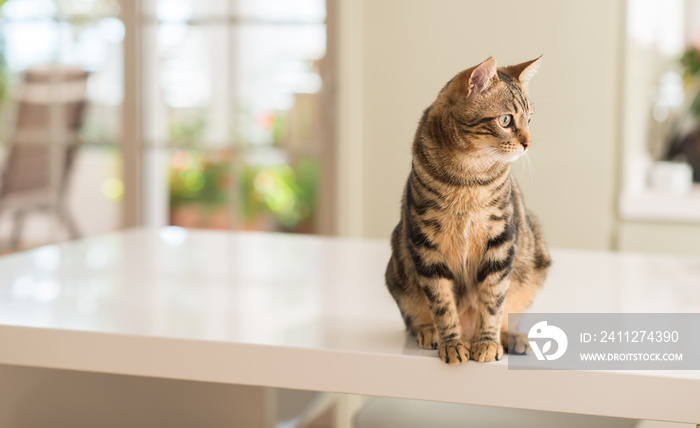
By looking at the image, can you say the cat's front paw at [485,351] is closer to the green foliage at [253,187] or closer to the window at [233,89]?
the window at [233,89]

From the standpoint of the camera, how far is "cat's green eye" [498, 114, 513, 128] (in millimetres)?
668

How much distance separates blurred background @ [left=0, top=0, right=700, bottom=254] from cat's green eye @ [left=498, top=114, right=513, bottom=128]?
145cm

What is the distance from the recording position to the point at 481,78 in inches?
26.2

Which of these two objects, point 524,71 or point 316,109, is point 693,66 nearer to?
point 316,109

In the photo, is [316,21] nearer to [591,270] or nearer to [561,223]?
[561,223]

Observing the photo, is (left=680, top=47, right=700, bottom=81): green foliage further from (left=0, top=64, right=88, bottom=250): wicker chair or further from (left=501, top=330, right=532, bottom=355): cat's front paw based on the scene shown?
(left=0, top=64, right=88, bottom=250): wicker chair

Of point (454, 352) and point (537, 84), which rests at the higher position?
point (537, 84)

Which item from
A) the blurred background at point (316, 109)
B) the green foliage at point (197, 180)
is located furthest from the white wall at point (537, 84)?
the green foliage at point (197, 180)

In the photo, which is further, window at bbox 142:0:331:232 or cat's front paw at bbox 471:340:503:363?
window at bbox 142:0:331:232

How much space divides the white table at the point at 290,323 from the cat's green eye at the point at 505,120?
25 centimetres

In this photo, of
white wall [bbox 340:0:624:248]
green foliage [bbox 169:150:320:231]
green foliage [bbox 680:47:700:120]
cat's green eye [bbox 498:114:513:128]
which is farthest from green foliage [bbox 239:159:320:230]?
cat's green eye [bbox 498:114:513:128]

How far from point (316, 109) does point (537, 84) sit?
0.86 meters

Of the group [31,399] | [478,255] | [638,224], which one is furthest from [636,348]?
[638,224]

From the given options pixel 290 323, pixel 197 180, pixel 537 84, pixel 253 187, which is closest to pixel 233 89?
pixel 253 187
